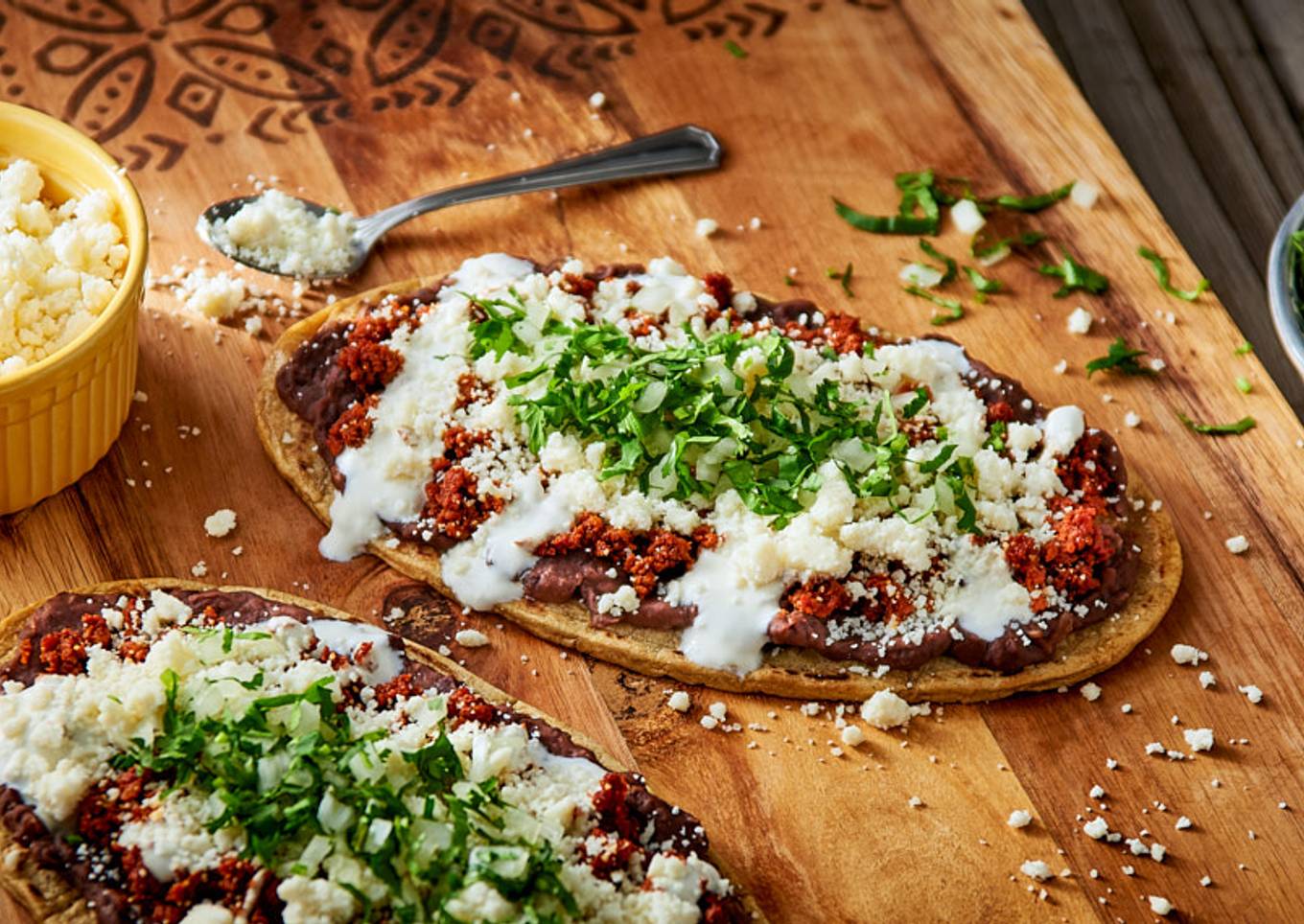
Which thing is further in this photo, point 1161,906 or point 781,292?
point 781,292

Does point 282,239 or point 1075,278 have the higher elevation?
point 282,239

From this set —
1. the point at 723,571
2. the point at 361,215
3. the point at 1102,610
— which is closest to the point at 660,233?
the point at 361,215

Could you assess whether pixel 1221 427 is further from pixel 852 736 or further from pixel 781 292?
pixel 852 736

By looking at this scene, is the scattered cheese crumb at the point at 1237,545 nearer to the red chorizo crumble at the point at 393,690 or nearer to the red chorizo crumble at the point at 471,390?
the red chorizo crumble at the point at 471,390

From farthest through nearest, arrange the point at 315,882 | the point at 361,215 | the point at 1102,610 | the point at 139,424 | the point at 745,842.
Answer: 1. the point at 361,215
2. the point at 139,424
3. the point at 1102,610
4. the point at 745,842
5. the point at 315,882

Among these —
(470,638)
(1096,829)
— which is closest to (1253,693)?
(1096,829)

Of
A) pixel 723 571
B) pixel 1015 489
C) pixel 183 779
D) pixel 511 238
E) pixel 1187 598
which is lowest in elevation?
pixel 1187 598

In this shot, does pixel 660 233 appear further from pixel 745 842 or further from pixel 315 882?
pixel 315 882
